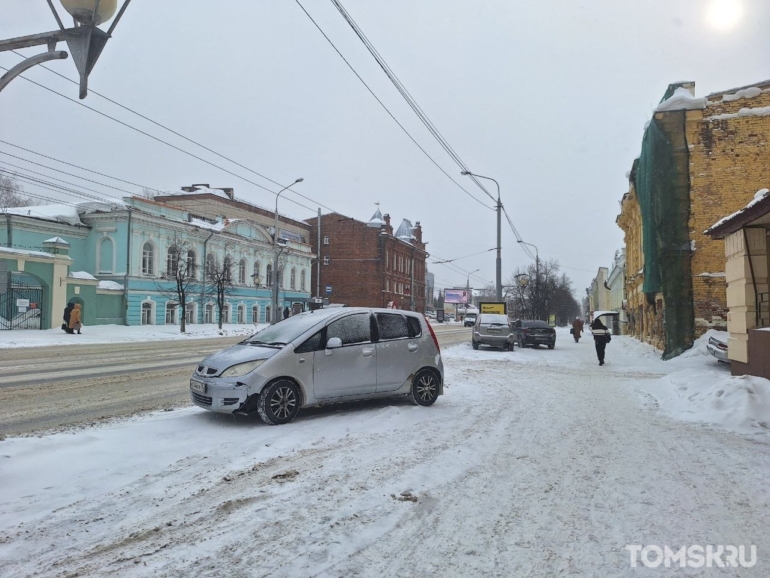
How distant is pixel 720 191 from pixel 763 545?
61.9 feet

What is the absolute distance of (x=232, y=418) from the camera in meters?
7.59

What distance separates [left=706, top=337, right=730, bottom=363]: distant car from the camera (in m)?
14.4

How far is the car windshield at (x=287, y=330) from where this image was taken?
310 inches

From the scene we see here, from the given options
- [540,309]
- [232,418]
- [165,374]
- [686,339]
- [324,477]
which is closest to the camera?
[324,477]

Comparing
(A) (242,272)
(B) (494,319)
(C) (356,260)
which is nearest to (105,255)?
(A) (242,272)

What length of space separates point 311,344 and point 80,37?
4351 millimetres

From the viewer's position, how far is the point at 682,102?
20078 mm

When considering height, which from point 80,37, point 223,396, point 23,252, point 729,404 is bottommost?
point 729,404

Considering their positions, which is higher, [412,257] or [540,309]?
[412,257]

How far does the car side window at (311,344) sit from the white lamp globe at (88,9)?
429cm

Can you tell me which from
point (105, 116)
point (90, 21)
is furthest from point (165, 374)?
point (90, 21)

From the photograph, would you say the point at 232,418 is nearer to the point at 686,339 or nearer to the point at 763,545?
the point at 763,545

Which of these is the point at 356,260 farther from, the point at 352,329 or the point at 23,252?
the point at 352,329

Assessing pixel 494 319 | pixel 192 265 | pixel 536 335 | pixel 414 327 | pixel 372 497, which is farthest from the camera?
pixel 192 265
